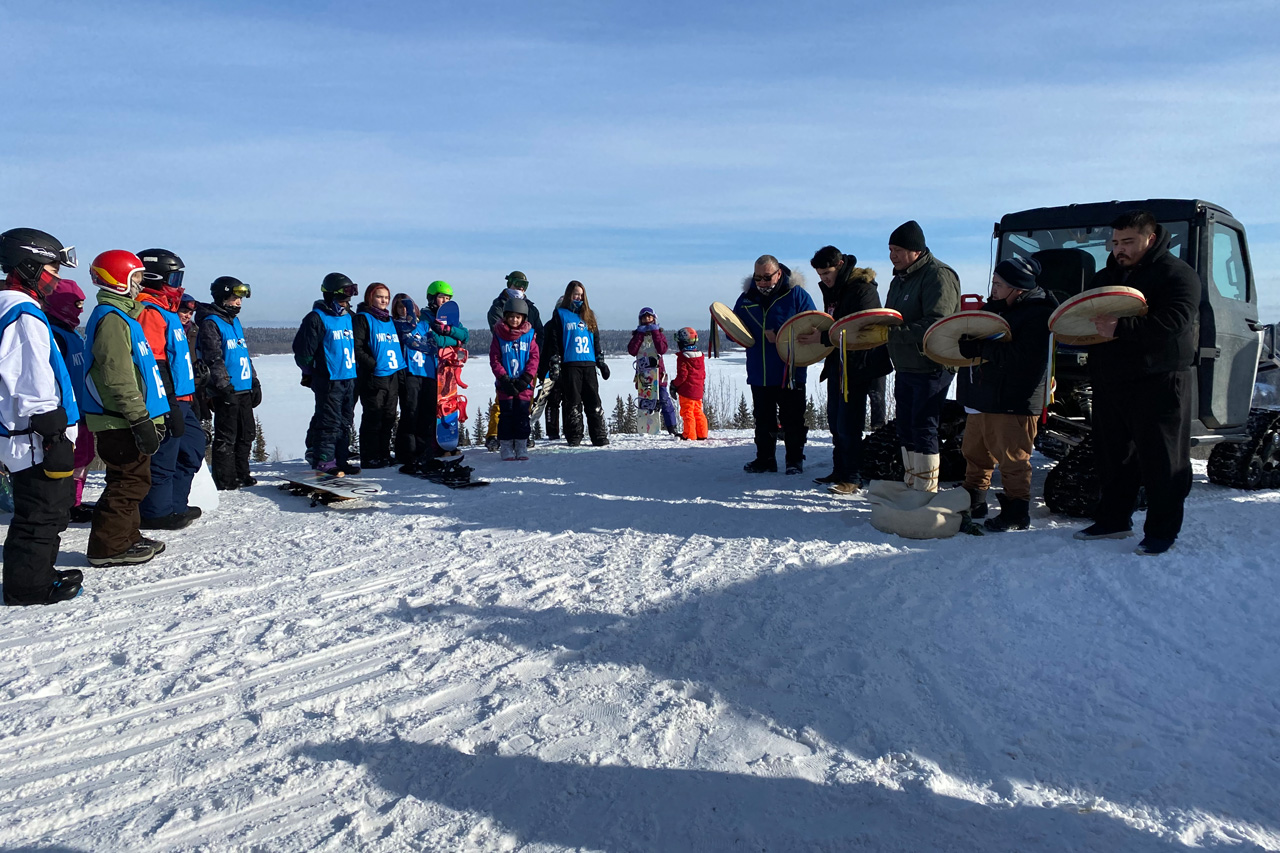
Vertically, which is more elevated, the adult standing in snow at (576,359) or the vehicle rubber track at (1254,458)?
the adult standing in snow at (576,359)

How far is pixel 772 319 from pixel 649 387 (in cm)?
410

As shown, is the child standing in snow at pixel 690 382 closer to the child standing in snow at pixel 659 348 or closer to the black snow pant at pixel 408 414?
the child standing in snow at pixel 659 348

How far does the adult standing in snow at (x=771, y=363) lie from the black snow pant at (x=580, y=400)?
2.52 metres

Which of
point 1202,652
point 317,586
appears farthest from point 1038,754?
point 317,586

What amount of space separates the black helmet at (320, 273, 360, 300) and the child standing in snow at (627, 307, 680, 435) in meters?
4.44

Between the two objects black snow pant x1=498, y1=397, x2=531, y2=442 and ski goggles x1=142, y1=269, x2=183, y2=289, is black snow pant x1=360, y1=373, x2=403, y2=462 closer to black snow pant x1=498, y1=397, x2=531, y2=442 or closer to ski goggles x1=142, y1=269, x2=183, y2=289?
black snow pant x1=498, y1=397, x2=531, y2=442

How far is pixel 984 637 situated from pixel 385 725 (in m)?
2.59

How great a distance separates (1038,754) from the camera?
2.58m

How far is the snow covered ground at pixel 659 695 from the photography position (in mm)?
2250

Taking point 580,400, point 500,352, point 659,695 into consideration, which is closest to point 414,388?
point 500,352

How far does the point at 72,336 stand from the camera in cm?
452

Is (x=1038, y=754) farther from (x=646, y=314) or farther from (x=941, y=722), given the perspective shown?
(x=646, y=314)

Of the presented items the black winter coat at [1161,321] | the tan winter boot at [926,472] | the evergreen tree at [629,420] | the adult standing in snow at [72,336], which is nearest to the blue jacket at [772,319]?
the tan winter boot at [926,472]

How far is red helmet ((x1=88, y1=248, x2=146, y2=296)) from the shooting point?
4.41 m
